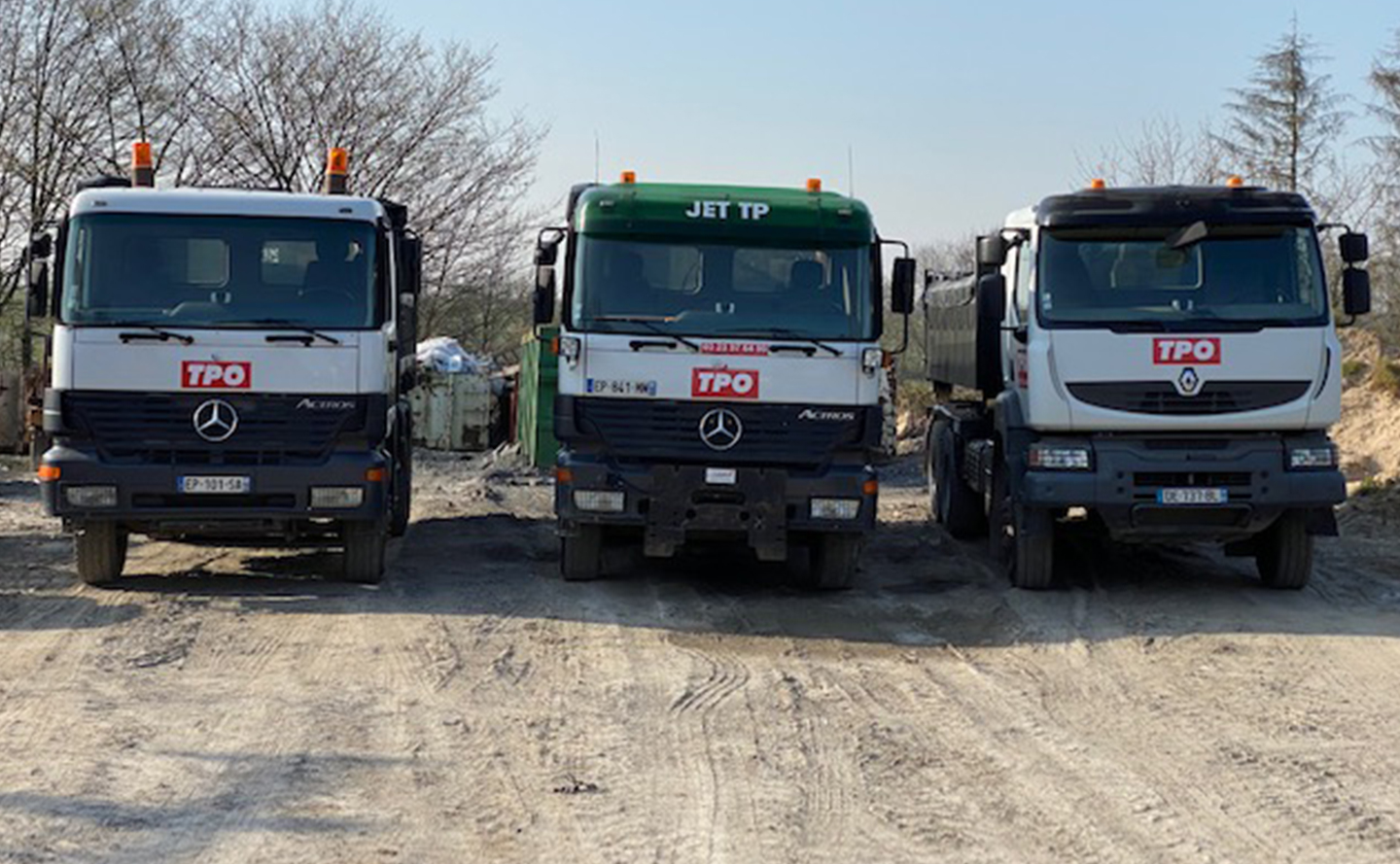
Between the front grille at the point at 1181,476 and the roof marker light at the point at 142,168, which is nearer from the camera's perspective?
the front grille at the point at 1181,476

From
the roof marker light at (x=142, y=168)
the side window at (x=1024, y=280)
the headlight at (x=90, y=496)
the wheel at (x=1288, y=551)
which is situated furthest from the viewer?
the roof marker light at (x=142, y=168)

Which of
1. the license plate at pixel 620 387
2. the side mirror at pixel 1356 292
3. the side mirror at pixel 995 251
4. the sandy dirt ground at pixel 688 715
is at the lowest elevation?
the sandy dirt ground at pixel 688 715

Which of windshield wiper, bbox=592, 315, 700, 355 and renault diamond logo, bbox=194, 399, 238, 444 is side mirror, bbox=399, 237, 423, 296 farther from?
windshield wiper, bbox=592, 315, 700, 355

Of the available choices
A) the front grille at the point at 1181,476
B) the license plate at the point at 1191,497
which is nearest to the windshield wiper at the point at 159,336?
the front grille at the point at 1181,476

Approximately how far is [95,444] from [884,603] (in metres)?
5.55

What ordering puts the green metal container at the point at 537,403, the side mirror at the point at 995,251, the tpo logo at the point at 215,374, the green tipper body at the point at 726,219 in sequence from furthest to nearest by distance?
1. the green metal container at the point at 537,403
2. the side mirror at the point at 995,251
3. the green tipper body at the point at 726,219
4. the tpo logo at the point at 215,374

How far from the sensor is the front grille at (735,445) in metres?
11.4

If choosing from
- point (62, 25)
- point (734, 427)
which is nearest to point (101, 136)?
point (62, 25)

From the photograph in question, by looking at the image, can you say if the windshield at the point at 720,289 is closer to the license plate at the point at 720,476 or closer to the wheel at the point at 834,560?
the license plate at the point at 720,476

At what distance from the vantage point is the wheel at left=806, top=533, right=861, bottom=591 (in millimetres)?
12016

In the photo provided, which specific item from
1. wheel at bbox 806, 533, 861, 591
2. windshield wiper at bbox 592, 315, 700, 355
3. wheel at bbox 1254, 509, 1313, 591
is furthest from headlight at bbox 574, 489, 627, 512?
wheel at bbox 1254, 509, 1313, 591

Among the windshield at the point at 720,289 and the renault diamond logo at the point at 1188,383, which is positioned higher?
the windshield at the point at 720,289

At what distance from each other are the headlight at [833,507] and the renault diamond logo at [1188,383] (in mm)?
2358

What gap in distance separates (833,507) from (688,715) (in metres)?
3.41
